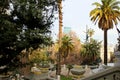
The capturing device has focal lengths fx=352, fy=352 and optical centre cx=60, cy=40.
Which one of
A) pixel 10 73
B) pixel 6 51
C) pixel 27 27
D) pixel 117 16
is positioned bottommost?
pixel 10 73

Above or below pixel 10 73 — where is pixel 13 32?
above

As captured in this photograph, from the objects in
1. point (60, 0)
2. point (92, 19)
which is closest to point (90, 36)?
point (92, 19)

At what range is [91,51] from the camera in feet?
235

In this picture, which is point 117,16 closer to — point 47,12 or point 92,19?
point 92,19

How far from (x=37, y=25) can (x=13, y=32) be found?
3.61ft

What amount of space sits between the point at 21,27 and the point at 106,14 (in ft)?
145

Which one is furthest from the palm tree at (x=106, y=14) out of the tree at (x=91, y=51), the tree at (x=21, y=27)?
the tree at (x=21, y=27)

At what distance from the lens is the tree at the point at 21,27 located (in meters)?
11.2

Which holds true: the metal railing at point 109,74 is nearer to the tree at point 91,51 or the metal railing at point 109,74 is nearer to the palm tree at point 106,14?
the palm tree at point 106,14

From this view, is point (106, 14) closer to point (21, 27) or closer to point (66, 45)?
point (66, 45)

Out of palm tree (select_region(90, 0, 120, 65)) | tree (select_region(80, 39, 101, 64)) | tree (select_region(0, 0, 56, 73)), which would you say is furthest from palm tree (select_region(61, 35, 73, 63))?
tree (select_region(0, 0, 56, 73))

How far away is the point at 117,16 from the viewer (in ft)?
178

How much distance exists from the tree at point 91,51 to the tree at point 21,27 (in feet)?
193

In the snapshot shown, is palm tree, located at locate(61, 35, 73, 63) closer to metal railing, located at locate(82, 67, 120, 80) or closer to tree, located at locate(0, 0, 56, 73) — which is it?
tree, located at locate(0, 0, 56, 73)
